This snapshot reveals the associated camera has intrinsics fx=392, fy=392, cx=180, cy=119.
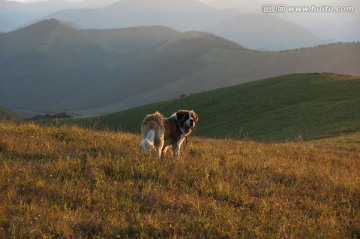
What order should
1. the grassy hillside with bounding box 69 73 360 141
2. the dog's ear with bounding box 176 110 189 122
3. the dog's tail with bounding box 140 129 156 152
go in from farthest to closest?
the grassy hillside with bounding box 69 73 360 141, the dog's ear with bounding box 176 110 189 122, the dog's tail with bounding box 140 129 156 152

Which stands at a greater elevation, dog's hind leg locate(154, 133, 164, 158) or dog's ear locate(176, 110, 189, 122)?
dog's ear locate(176, 110, 189, 122)

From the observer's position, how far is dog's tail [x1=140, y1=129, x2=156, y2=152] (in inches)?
386

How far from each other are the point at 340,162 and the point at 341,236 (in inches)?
404

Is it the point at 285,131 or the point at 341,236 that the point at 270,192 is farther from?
the point at 285,131

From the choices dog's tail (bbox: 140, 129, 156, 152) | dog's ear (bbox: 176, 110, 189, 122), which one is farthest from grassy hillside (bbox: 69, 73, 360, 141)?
dog's tail (bbox: 140, 129, 156, 152)

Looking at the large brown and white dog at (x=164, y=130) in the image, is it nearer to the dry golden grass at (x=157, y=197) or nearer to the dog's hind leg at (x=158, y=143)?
the dog's hind leg at (x=158, y=143)

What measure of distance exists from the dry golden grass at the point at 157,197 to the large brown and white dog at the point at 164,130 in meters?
0.50

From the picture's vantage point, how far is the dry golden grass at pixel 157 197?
5801 mm

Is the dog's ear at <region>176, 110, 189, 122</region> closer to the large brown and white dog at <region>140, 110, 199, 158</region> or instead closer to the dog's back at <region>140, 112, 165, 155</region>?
the large brown and white dog at <region>140, 110, 199, 158</region>

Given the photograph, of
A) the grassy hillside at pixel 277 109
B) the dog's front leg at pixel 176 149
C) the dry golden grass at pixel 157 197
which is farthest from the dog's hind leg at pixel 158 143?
the grassy hillside at pixel 277 109

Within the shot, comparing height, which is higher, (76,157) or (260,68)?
(260,68)

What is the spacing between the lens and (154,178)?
8.22m

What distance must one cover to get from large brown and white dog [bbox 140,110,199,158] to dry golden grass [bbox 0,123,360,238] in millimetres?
503

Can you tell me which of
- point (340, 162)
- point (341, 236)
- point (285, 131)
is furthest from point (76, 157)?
point (285, 131)
